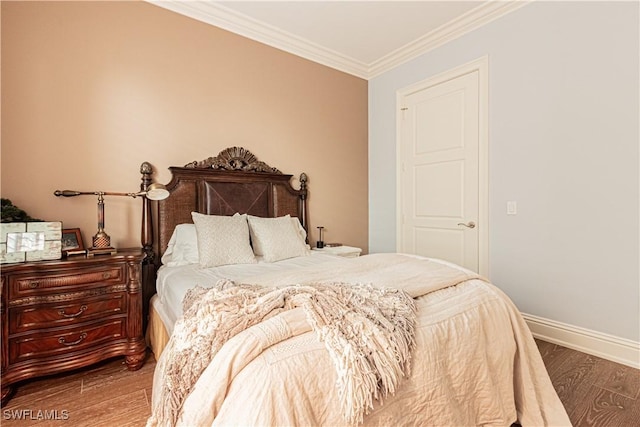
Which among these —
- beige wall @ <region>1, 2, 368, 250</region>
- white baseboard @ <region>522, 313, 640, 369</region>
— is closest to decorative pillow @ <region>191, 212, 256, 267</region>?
beige wall @ <region>1, 2, 368, 250</region>

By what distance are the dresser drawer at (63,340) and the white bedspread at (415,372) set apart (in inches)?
42.7

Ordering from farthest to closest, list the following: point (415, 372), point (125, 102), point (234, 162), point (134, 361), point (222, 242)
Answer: point (234, 162)
point (125, 102)
point (222, 242)
point (134, 361)
point (415, 372)

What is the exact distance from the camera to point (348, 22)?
3107 mm

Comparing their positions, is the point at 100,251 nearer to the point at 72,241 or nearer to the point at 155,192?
the point at 72,241

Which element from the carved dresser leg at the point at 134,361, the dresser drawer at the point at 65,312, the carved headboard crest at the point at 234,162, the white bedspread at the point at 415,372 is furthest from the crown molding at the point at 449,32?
the carved dresser leg at the point at 134,361

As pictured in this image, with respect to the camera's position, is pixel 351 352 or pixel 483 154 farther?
pixel 483 154

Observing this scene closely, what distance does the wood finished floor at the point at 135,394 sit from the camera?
1.65m

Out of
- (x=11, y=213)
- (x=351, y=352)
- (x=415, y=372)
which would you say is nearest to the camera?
(x=351, y=352)

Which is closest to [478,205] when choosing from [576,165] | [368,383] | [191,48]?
[576,165]

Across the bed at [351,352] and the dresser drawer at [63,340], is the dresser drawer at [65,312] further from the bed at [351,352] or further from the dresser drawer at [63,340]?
the bed at [351,352]

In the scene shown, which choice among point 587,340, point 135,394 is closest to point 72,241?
point 135,394

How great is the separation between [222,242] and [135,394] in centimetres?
105

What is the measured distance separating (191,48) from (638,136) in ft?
11.5

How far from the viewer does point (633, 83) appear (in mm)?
2205
